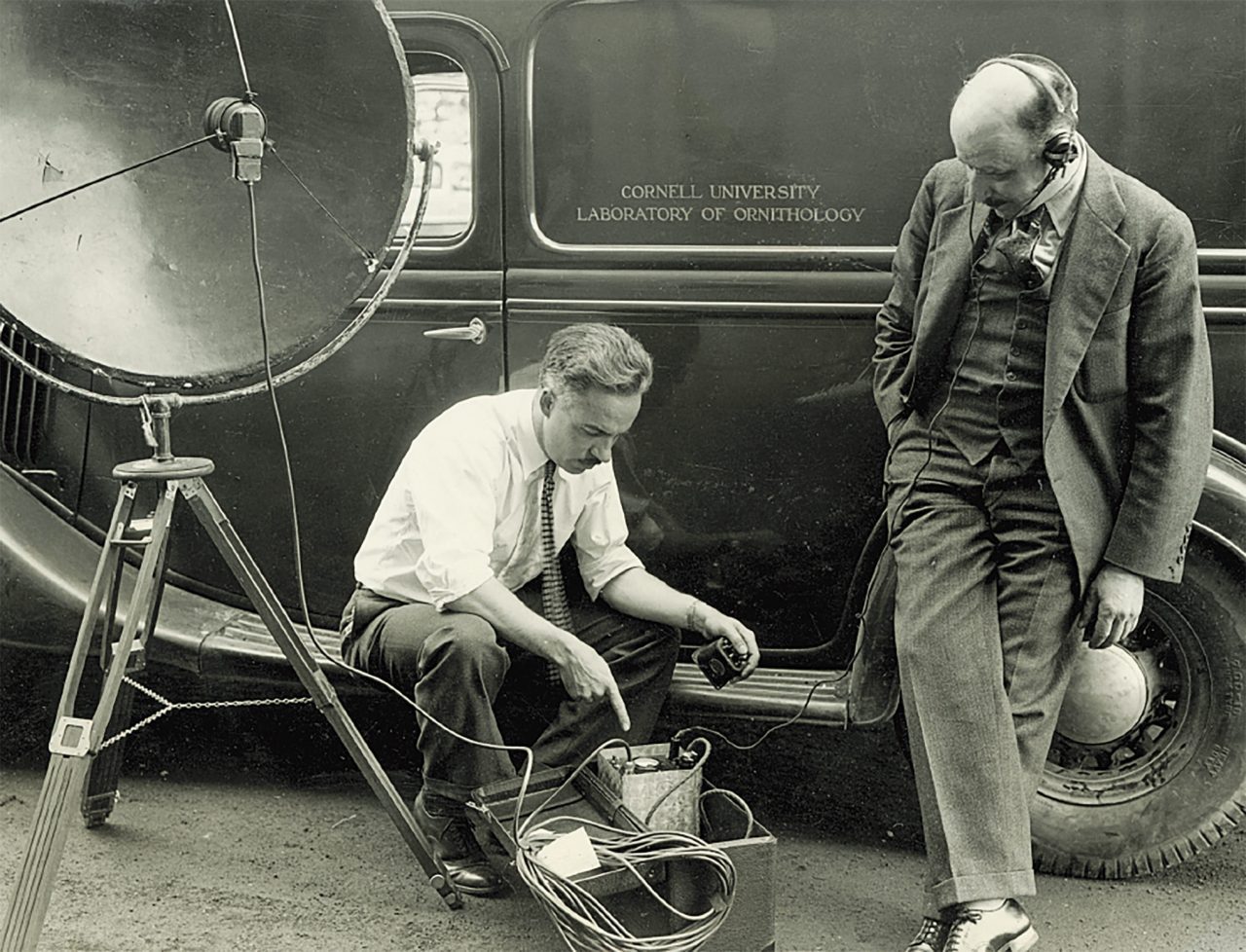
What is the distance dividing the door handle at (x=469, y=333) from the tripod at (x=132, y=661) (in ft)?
2.75

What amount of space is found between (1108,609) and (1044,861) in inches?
32.1

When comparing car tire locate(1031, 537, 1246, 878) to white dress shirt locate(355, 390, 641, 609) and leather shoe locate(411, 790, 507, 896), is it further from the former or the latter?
leather shoe locate(411, 790, 507, 896)

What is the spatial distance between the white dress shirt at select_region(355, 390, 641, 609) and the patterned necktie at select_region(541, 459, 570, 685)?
17mm

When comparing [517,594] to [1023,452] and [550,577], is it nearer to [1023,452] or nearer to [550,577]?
[550,577]

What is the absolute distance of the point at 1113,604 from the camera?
2.83m

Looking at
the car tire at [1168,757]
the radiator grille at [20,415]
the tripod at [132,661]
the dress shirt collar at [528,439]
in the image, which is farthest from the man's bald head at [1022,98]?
the radiator grille at [20,415]

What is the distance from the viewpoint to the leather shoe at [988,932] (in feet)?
8.96

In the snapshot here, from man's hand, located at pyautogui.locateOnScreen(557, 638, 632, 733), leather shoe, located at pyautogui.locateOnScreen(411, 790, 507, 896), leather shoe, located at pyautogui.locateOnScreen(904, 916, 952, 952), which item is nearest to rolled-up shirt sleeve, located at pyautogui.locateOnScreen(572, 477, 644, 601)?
man's hand, located at pyautogui.locateOnScreen(557, 638, 632, 733)

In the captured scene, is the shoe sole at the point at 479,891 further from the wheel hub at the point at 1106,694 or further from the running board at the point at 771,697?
the wheel hub at the point at 1106,694

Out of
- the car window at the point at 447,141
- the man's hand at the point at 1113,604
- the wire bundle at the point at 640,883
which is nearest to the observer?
the wire bundle at the point at 640,883

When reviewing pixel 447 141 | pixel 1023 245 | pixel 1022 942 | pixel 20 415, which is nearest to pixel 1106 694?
pixel 1022 942

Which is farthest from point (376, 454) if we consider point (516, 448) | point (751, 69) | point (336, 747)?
point (751, 69)

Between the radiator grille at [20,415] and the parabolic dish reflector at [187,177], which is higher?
the parabolic dish reflector at [187,177]

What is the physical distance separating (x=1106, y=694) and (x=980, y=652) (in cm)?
51
